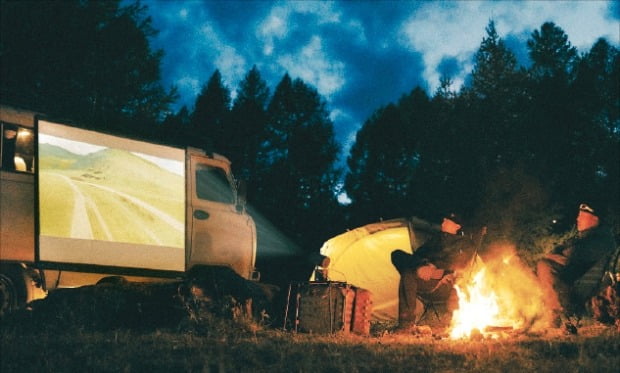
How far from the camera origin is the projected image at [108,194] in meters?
7.32

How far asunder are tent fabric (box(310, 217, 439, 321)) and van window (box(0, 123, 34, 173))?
16.3 feet

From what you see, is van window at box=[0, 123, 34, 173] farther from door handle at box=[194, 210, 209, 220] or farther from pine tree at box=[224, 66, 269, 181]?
pine tree at box=[224, 66, 269, 181]

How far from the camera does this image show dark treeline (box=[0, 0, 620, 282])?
17.3m

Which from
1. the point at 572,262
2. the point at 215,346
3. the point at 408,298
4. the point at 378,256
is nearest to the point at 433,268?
the point at 408,298

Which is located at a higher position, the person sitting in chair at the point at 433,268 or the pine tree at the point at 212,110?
the pine tree at the point at 212,110

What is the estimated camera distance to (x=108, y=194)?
8039 millimetres

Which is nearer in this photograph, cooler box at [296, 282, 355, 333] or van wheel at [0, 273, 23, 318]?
van wheel at [0, 273, 23, 318]

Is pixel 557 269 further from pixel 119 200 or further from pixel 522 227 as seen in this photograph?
pixel 522 227

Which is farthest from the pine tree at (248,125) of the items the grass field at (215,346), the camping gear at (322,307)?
the grass field at (215,346)

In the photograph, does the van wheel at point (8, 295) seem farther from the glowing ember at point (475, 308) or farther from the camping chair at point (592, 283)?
the camping chair at point (592, 283)

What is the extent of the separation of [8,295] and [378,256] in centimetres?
588

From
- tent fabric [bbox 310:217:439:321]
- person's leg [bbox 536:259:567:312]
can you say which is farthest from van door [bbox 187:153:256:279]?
person's leg [bbox 536:259:567:312]

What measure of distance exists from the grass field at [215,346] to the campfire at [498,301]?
0.73 m

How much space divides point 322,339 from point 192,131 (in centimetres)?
2956
